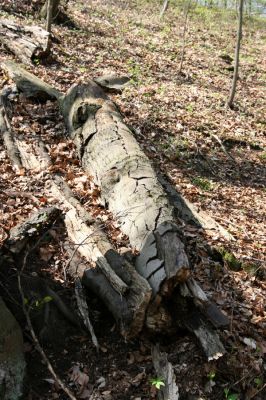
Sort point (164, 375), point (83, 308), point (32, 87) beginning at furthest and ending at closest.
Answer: point (32, 87)
point (83, 308)
point (164, 375)

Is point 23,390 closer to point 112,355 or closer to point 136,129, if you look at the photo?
point 112,355

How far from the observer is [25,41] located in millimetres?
10055

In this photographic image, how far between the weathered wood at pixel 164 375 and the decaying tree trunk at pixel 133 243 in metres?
0.22

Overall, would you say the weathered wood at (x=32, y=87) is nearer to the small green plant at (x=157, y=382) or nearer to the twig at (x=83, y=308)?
the twig at (x=83, y=308)

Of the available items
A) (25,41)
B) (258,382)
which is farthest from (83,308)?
(25,41)

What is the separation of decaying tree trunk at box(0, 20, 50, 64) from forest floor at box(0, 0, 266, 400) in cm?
27

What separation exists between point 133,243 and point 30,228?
1121 mm

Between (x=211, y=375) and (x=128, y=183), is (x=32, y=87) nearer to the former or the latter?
(x=128, y=183)

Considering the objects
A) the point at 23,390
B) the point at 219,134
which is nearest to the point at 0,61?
the point at 219,134

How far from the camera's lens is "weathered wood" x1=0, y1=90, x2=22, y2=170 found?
591 centimetres

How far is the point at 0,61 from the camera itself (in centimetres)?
874

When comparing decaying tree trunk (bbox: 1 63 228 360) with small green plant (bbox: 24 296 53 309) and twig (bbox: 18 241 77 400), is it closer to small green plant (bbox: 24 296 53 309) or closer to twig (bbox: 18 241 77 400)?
small green plant (bbox: 24 296 53 309)

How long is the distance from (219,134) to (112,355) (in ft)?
22.7

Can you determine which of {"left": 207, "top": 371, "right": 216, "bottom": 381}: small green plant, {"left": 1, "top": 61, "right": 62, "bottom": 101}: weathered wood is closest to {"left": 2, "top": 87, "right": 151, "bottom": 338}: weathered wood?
{"left": 207, "top": 371, "right": 216, "bottom": 381}: small green plant
